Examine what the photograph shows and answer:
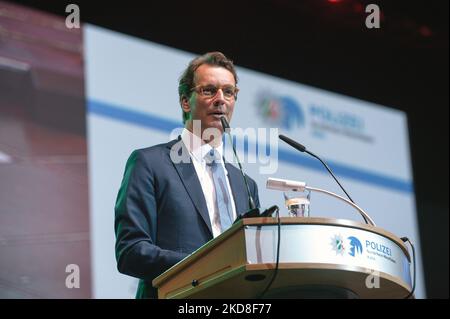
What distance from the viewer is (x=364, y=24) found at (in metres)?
5.32

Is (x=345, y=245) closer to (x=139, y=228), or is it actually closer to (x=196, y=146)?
(x=139, y=228)

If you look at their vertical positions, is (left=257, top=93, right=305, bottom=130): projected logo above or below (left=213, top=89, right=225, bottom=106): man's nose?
above

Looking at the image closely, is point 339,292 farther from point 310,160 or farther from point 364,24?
point 364,24

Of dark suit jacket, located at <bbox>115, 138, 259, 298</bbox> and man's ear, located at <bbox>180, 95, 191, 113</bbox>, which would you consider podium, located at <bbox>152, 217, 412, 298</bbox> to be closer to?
dark suit jacket, located at <bbox>115, 138, 259, 298</bbox>

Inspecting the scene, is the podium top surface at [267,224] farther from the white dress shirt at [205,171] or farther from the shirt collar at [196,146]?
the shirt collar at [196,146]

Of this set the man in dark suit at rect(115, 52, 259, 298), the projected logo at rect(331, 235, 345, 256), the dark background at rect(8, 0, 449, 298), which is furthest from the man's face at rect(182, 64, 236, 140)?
the dark background at rect(8, 0, 449, 298)

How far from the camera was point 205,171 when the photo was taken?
2598mm

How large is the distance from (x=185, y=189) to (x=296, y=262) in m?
0.73

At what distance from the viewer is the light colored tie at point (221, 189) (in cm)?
246

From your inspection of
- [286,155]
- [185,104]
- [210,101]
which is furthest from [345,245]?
[286,155]

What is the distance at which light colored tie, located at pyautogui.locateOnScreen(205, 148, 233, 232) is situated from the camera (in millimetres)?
2455

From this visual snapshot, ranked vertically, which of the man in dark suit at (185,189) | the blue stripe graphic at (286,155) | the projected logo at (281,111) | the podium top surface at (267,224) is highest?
the projected logo at (281,111)

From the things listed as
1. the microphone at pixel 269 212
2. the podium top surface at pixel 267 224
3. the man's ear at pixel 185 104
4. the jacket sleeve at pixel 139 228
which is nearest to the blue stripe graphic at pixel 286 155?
the man's ear at pixel 185 104

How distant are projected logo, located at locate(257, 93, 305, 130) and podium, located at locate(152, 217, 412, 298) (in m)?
2.53
